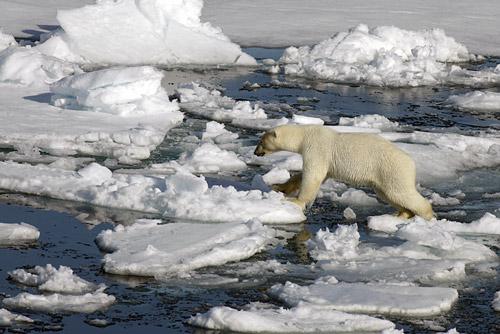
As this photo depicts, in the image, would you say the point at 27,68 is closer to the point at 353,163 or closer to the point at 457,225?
the point at 353,163

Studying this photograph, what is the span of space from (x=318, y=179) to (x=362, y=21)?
41.3ft

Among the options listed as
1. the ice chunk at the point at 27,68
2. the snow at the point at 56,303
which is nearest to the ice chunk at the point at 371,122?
the ice chunk at the point at 27,68

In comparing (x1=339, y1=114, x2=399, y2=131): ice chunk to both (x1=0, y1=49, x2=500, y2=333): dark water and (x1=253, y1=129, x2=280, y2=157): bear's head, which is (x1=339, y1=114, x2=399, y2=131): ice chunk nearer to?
(x1=0, y1=49, x2=500, y2=333): dark water

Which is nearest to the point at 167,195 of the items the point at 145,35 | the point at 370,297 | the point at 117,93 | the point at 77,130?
the point at 370,297

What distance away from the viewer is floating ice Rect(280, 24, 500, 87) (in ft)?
49.2

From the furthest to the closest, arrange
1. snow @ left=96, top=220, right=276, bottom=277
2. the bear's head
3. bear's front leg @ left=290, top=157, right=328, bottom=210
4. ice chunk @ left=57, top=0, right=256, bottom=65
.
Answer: ice chunk @ left=57, top=0, right=256, bottom=65 → the bear's head → bear's front leg @ left=290, top=157, right=328, bottom=210 → snow @ left=96, top=220, right=276, bottom=277

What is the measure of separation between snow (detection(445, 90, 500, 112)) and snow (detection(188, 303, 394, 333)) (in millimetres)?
7955

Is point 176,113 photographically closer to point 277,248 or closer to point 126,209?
point 126,209

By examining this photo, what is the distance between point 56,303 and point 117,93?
5821mm

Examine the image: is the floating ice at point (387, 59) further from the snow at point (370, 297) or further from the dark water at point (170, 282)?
the snow at point (370, 297)

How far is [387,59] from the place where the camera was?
50.4 ft

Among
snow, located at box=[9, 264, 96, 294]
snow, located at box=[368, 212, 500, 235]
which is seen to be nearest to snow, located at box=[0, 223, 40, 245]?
snow, located at box=[9, 264, 96, 294]

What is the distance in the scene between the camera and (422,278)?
21.8 feet

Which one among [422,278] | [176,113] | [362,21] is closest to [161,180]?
[422,278]
